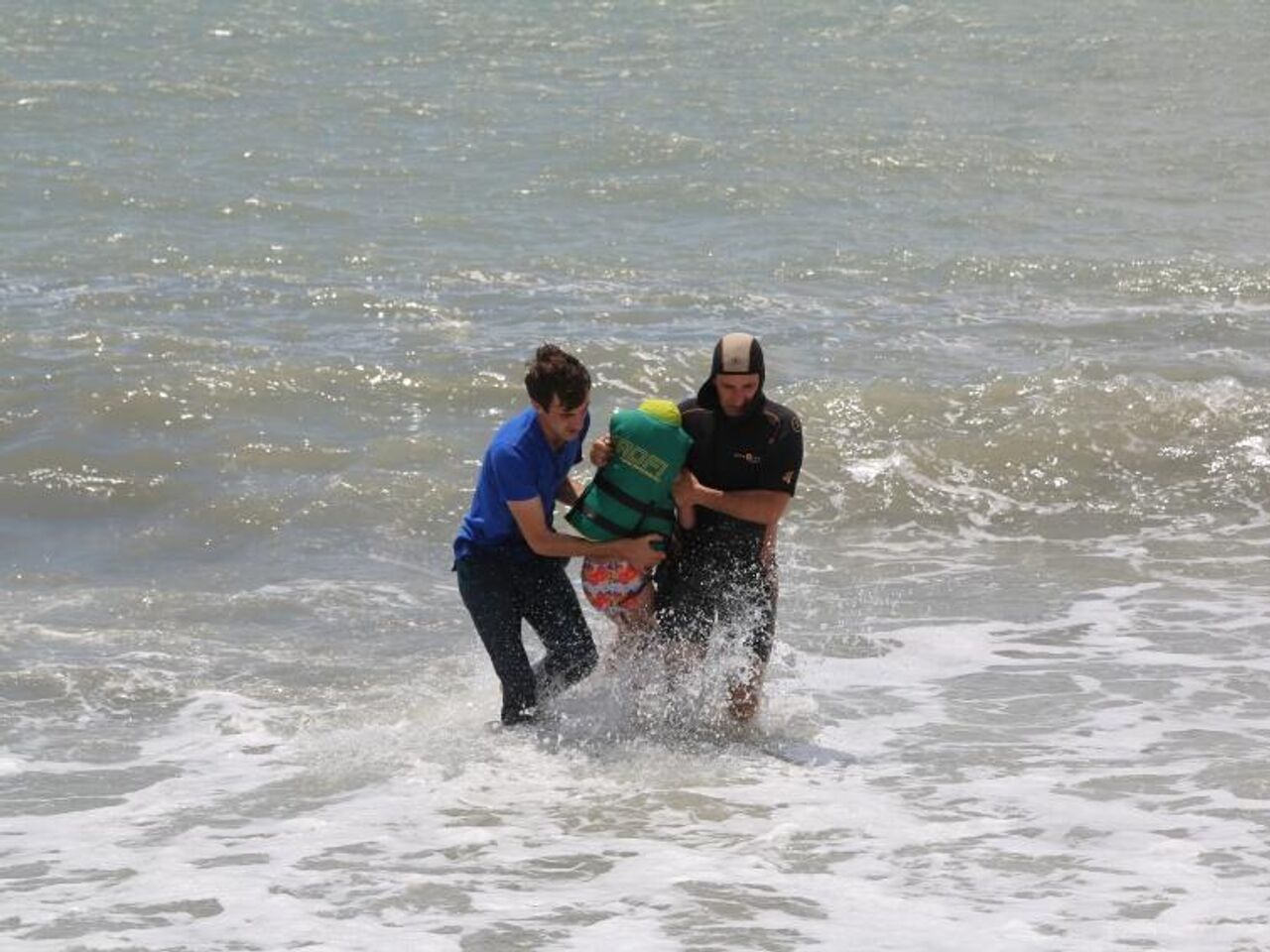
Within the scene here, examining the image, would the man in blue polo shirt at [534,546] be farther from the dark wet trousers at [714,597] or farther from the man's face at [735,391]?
the man's face at [735,391]

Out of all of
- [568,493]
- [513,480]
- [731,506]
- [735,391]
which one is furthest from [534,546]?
[735,391]

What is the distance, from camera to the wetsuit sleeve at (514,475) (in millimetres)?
7496

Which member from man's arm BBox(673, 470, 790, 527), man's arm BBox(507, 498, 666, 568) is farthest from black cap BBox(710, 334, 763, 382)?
man's arm BBox(507, 498, 666, 568)

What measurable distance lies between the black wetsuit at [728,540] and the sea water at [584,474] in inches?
7.0

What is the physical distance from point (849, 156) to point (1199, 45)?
1093 cm

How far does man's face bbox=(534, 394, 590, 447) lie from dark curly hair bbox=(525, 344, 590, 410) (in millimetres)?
24

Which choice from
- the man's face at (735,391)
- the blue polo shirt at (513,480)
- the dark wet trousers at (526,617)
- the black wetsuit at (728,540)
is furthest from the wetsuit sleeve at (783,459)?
the dark wet trousers at (526,617)

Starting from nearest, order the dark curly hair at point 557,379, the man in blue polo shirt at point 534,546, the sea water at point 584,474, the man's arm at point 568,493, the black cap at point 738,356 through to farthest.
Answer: the sea water at point 584,474, the dark curly hair at point 557,379, the man in blue polo shirt at point 534,546, the black cap at point 738,356, the man's arm at point 568,493

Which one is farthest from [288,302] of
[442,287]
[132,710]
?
[132,710]

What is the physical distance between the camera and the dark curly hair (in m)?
7.33

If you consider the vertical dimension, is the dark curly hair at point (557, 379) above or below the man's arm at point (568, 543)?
above

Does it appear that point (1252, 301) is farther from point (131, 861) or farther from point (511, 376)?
point (131, 861)

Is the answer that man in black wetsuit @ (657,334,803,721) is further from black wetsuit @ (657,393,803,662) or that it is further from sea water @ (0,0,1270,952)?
sea water @ (0,0,1270,952)

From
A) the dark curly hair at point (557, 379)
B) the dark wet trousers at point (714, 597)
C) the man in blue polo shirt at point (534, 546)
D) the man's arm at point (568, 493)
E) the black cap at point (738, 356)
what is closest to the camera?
the dark curly hair at point (557, 379)
